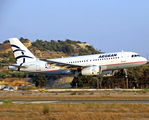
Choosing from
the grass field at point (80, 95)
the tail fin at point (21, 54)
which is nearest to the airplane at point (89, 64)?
the tail fin at point (21, 54)

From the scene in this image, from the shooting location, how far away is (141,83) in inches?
2297

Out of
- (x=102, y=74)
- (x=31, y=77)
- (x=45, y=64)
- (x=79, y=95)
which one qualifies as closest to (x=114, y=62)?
(x=102, y=74)

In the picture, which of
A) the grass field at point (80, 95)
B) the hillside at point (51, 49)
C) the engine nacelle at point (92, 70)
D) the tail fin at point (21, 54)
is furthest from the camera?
the hillside at point (51, 49)

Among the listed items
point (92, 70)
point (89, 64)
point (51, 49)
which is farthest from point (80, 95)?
point (51, 49)

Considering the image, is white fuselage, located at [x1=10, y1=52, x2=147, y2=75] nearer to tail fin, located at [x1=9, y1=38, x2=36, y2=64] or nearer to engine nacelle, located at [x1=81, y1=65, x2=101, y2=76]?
engine nacelle, located at [x1=81, y1=65, x2=101, y2=76]

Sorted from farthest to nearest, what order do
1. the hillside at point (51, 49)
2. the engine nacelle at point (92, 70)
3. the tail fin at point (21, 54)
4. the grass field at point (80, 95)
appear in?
the hillside at point (51, 49), the tail fin at point (21, 54), the engine nacelle at point (92, 70), the grass field at point (80, 95)

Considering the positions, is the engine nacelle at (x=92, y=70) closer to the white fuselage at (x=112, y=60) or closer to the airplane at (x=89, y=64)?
the airplane at (x=89, y=64)

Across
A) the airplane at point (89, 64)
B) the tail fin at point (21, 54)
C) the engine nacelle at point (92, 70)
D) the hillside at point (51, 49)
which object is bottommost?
the engine nacelle at point (92, 70)

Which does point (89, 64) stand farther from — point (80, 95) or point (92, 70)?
point (80, 95)

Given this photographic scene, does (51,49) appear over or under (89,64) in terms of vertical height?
over

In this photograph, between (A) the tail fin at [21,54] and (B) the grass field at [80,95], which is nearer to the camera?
(B) the grass field at [80,95]

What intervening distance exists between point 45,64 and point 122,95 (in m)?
15.7

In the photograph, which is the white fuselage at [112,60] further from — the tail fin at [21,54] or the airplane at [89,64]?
the tail fin at [21,54]

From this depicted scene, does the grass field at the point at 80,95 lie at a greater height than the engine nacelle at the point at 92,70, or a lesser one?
lesser
